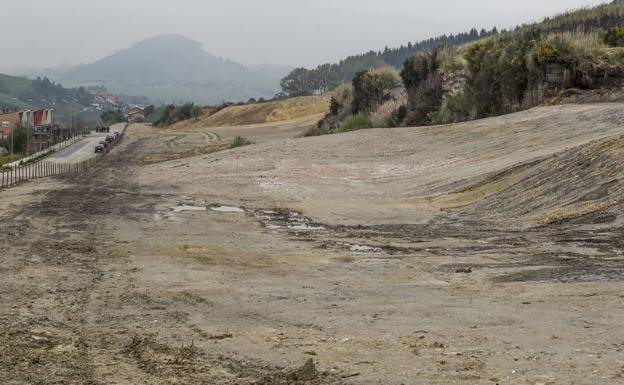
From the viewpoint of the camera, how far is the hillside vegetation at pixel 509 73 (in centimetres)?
4178

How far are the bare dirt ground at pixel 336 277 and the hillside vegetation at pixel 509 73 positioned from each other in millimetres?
10507

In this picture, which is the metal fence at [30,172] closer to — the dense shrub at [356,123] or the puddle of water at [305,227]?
the dense shrub at [356,123]

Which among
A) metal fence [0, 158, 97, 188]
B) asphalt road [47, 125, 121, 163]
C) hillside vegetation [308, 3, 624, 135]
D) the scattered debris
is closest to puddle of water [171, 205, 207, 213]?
the scattered debris

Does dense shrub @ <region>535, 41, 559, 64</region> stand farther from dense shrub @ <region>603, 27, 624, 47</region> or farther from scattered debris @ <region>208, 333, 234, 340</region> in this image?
scattered debris @ <region>208, 333, 234, 340</region>

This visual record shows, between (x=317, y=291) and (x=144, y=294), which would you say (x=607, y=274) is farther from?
(x=144, y=294)

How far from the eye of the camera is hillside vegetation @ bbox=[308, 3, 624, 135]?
137 feet

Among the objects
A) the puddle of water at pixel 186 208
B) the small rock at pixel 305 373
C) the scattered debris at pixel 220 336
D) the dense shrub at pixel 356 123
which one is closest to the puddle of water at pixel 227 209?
the puddle of water at pixel 186 208

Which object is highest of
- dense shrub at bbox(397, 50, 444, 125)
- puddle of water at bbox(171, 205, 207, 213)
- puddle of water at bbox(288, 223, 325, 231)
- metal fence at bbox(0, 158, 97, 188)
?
dense shrub at bbox(397, 50, 444, 125)

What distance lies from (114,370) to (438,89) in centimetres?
4874

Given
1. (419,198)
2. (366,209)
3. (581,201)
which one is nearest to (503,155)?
(419,198)

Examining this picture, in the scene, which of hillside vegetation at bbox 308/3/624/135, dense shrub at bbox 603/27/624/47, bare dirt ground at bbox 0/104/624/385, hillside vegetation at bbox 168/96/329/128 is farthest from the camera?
hillside vegetation at bbox 168/96/329/128

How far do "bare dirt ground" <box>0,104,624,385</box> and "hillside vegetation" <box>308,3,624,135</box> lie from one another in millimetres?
10507

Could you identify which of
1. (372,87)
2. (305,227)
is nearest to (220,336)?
(305,227)

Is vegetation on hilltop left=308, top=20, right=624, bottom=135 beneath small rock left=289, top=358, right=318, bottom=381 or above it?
above
